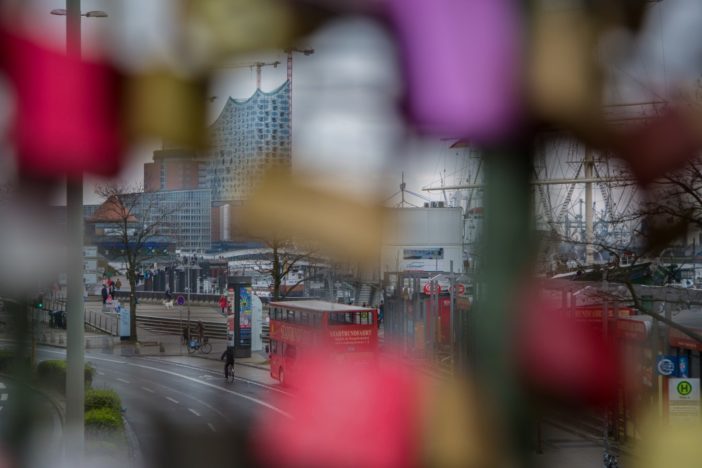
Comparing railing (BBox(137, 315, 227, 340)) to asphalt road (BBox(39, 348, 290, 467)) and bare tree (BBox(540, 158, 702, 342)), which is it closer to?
asphalt road (BBox(39, 348, 290, 467))

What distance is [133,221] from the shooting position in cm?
72

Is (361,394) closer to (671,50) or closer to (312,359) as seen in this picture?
(312,359)

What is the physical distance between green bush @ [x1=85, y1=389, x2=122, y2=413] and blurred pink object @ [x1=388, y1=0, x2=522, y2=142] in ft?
1.40

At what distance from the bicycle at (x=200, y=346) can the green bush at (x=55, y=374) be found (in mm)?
103

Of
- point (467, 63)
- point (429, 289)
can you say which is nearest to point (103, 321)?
point (429, 289)

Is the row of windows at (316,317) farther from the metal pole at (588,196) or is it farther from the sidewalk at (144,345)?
the metal pole at (588,196)

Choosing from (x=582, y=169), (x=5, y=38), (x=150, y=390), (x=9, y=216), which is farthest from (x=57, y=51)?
(x=582, y=169)

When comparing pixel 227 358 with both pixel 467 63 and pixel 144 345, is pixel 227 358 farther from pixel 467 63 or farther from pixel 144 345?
pixel 467 63

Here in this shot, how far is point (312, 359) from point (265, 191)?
0.19 m

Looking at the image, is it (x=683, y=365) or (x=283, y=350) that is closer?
(x=283, y=350)

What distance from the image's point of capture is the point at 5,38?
0.72 meters

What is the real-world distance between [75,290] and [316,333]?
0.23 meters

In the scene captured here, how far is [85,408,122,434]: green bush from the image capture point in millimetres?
750

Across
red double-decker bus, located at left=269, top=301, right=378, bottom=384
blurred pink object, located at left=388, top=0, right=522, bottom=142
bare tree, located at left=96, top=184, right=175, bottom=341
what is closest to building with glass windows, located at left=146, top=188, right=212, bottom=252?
bare tree, located at left=96, top=184, right=175, bottom=341
